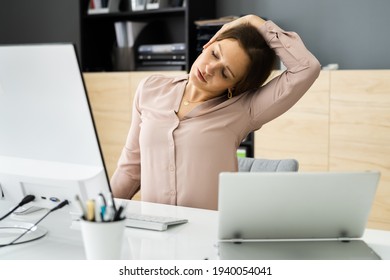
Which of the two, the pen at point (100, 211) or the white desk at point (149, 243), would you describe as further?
the white desk at point (149, 243)

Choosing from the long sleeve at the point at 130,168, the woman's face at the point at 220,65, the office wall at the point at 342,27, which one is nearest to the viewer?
the woman's face at the point at 220,65

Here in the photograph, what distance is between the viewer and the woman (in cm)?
173

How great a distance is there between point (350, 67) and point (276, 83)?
182 centimetres

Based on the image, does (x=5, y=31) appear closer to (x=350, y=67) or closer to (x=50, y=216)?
(x=350, y=67)

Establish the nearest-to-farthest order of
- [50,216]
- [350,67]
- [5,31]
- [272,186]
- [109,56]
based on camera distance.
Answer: [272,186] → [50,216] → [350,67] → [109,56] → [5,31]

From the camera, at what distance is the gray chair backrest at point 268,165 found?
6.31 feet

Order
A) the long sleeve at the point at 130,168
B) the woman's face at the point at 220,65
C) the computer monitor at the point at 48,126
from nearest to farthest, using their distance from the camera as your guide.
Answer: the computer monitor at the point at 48,126 < the woman's face at the point at 220,65 < the long sleeve at the point at 130,168

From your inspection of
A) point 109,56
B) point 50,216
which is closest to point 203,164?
point 50,216

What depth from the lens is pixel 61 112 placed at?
119 centimetres

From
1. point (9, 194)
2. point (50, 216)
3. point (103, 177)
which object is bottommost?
point (50, 216)

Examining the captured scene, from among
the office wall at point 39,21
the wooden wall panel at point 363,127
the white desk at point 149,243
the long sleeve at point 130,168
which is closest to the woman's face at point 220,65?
the long sleeve at point 130,168

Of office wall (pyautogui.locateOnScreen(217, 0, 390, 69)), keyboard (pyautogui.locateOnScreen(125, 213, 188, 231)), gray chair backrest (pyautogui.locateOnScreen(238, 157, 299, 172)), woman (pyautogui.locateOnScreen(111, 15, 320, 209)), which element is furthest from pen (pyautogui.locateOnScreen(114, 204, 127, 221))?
office wall (pyautogui.locateOnScreen(217, 0, 390, 69))

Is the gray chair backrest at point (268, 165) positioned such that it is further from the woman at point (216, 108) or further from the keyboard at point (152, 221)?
the keyboard at point (152, 221)

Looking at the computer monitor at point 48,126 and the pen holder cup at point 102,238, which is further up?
the computer monitor at point 48,126
